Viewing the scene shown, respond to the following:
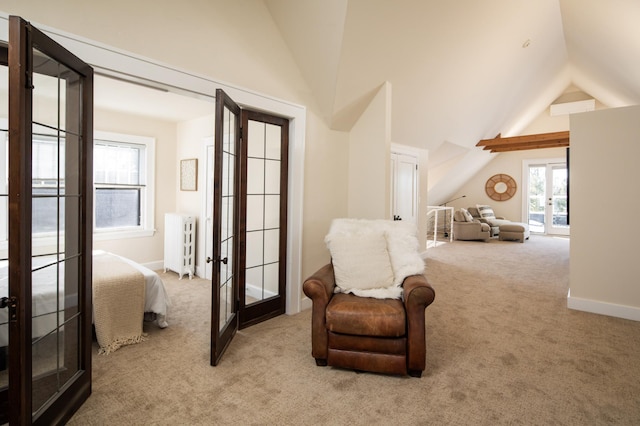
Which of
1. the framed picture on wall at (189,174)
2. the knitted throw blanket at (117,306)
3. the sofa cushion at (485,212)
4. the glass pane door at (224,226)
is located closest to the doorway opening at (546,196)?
the sofa cushion at (485,212)

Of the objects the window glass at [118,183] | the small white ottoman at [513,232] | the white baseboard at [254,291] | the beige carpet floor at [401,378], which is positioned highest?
the window glass at [118,183]

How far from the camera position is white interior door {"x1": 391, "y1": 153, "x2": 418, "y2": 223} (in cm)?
519

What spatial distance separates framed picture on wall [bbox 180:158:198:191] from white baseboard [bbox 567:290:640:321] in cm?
495

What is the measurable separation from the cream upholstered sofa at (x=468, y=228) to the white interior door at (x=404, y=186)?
300 centimetres

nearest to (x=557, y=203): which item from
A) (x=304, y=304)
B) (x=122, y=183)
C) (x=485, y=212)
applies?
(x=485, y=212)

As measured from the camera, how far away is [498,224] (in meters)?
8.51

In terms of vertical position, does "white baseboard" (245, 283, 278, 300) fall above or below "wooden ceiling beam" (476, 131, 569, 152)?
below

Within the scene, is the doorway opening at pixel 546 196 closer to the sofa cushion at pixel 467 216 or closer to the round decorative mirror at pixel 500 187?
the round decorative mirror at pixel 500 187

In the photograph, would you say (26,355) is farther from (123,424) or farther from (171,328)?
(171,328)

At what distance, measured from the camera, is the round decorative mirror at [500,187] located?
965 cm

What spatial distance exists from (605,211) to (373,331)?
9.81 feet

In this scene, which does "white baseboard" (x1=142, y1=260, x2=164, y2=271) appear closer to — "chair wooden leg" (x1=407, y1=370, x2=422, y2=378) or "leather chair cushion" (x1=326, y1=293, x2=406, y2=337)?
"leather chair cushion" (x1=326, y1=293, x2=406, y2=337)

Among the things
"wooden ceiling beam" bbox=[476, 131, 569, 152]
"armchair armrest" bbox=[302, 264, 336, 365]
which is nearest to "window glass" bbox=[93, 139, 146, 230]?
"armchair armrest" bbox=[302, 264, 336, 365]

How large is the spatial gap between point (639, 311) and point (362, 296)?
9.70 ft
